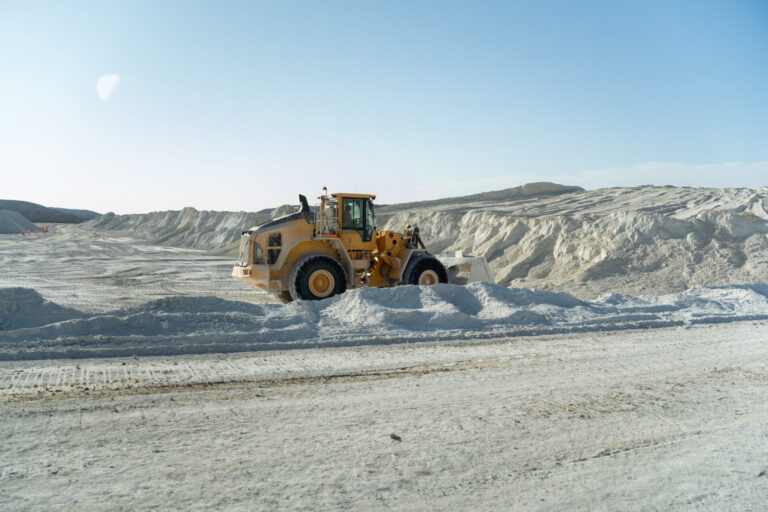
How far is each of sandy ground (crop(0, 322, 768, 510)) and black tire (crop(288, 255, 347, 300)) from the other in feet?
15.1

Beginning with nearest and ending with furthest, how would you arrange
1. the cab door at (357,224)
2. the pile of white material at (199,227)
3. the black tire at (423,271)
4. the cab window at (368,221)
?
the cab door at (357,224) < the cab window at (368,221) < the black tire at (423,271) < the pile of white material at (199,227)

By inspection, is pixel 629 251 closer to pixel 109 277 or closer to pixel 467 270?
pixel 467 270

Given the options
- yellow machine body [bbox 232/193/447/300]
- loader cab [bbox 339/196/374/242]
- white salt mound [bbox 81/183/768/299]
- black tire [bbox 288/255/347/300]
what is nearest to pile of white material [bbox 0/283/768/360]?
black tire [bbox 288/255/347/300]

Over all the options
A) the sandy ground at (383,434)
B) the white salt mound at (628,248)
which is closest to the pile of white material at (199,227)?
the white salt mound at (628,248)

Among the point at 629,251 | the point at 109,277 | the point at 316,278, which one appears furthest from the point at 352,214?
the point at 109,277

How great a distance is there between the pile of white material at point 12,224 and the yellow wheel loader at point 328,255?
59.7m

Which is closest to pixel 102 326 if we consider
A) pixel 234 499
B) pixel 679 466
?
pixel 234 499

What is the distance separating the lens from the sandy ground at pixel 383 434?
11.2ft

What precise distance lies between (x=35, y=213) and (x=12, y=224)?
48.5 metres

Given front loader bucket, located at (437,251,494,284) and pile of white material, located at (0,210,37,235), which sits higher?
pile of white material, located at (0,210,37,235)

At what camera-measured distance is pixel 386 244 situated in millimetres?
12977

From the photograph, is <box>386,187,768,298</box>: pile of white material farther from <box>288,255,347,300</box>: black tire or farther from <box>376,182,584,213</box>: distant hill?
<box>376,182,584,213</box>: distant hill

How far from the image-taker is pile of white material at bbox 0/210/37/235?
2412 inches

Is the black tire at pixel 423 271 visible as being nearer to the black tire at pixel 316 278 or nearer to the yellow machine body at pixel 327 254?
the yellow machine body at pixel 327 254
